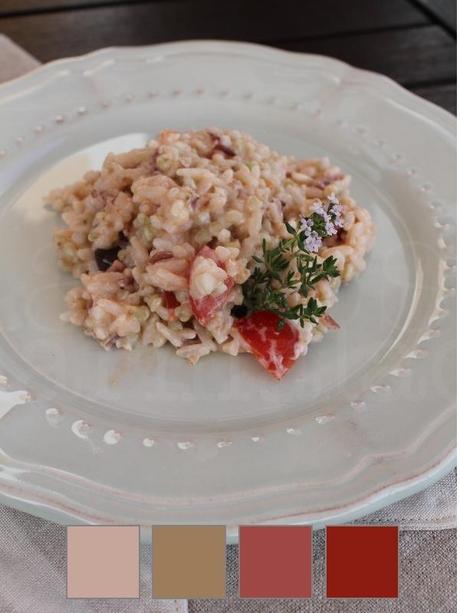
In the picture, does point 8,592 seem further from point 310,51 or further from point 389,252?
point 310,51

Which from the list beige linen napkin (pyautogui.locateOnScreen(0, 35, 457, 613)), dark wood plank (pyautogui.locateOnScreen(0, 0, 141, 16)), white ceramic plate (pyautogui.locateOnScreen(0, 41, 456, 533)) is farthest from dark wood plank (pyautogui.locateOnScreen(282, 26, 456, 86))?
beige linen napkin (pyautogui.locateOnScreen(0, 35, 457, 613))

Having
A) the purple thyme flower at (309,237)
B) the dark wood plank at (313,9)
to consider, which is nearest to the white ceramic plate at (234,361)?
the purple thyme flower at (309,237)

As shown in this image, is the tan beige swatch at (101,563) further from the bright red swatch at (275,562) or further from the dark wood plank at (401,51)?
the dark wood plank at (401,51)

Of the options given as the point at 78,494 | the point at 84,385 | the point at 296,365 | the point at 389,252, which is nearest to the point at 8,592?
the point at 78,494

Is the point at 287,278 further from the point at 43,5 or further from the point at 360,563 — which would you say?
the point at 43,5

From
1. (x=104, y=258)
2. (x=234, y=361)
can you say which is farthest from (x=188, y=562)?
(x=104, y=258)

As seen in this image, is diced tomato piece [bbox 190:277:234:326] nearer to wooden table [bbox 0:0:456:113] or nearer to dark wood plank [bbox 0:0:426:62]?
wooden table [bbox 0:0:456:113]
